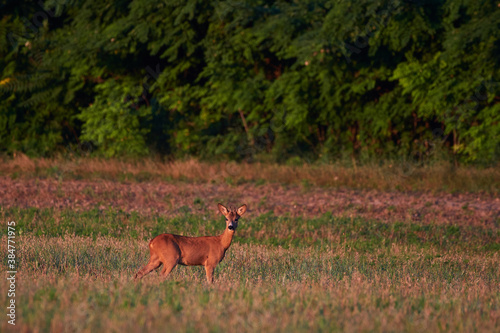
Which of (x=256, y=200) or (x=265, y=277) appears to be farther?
(x=256, y=200)

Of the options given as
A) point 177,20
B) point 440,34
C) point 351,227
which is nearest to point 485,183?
point 440,34

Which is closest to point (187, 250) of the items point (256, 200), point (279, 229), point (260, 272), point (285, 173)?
Result: point (260, 272)

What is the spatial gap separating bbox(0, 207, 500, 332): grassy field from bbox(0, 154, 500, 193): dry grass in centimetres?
423

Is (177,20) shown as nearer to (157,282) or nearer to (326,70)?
(326,70)

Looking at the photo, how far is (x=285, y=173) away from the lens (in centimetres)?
1952

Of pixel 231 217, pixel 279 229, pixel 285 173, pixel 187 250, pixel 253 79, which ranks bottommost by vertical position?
pixel 279 229

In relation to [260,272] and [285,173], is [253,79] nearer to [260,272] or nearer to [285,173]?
[285,173]

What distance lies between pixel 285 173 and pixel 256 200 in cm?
324

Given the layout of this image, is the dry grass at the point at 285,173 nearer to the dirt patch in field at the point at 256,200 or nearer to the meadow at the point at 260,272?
the dirt patch in field at the point at 256,200

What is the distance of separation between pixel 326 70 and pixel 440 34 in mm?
3477

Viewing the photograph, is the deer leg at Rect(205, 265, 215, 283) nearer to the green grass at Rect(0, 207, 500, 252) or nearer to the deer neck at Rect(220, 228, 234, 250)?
the deer neck at Rect(220, 228, 234, 250)

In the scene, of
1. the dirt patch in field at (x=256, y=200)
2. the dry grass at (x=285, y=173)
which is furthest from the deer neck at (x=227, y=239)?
the dry grass at (x=285, y=173)

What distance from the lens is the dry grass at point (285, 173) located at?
18.1 m

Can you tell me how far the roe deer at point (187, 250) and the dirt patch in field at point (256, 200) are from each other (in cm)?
641
